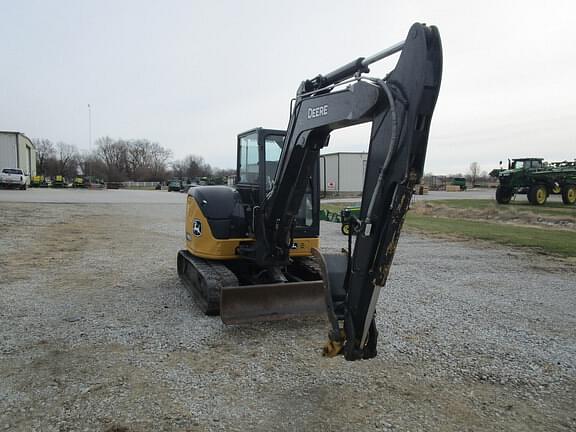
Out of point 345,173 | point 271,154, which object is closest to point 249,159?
point 271,154

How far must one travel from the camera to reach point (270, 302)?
539 centimetres

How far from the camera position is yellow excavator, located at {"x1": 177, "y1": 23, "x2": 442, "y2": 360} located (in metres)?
3.17

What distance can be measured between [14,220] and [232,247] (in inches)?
557

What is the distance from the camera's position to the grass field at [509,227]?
42.2 feet

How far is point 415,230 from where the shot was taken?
1638cm

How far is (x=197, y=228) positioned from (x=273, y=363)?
274cm

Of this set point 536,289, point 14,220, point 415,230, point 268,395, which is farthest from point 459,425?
point 14,220

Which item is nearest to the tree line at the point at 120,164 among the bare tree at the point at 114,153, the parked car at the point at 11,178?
the bare tree at the point at 114,153

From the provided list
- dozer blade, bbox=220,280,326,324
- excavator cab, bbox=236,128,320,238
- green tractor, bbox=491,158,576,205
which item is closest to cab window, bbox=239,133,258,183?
excavator cab, bbox=236,128,320,238

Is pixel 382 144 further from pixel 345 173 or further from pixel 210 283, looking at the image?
pixel 345 173

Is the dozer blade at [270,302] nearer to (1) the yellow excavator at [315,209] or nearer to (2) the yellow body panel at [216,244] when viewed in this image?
(1) the yellow excavator at [315,209]

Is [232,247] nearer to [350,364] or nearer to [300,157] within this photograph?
[300,157]

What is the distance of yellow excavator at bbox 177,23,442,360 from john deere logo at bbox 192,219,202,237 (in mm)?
15

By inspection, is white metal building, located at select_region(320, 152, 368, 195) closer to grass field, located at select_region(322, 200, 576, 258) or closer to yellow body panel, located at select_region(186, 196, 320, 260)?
grass field, located at select_region(322, 200, 576, 258)
